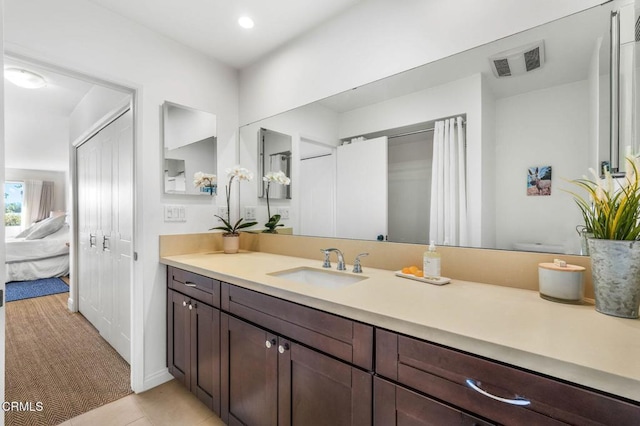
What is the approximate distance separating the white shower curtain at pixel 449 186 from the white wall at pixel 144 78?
5.55 feet

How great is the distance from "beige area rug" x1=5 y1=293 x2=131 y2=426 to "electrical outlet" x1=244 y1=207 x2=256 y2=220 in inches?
57.4

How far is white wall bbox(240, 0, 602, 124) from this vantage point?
3.95 feet

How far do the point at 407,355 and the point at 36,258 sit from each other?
21.4 feet

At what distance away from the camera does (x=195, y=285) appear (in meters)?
1.69

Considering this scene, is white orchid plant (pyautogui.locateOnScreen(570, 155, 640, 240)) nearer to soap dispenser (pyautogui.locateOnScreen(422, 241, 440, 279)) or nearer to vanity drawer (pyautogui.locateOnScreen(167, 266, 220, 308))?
soap dispenser (pyautogui.locateOnScreen(422, 241, 440, 279))

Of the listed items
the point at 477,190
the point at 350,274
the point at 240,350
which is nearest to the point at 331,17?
the point at 477,190

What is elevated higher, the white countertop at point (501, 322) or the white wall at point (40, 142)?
the white wall at point (40, 142)

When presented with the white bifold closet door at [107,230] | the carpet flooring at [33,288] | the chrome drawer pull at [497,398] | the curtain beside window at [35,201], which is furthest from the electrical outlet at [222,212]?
the curtain beside window at [35,201]

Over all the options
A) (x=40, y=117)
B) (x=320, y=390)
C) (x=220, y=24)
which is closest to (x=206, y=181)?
(x=220, y=24)

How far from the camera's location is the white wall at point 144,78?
1513 millimetres

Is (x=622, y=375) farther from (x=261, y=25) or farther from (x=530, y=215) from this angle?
(x=261, y=25)

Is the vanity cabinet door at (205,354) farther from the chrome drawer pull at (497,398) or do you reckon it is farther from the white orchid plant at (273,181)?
the chrome drawer pull at (497,398)

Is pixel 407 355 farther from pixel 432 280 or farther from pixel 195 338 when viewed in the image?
→ pixel 195 338

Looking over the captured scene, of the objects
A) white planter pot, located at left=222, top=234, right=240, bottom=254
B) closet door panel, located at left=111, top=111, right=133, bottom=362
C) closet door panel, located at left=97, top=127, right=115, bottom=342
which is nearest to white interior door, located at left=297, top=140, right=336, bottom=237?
white planter pot, located at left=222, top=234, right=240, bottom=254
